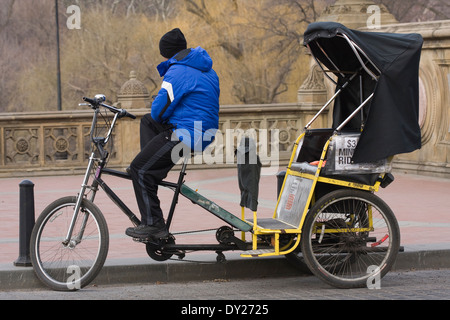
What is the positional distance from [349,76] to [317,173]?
1.23m

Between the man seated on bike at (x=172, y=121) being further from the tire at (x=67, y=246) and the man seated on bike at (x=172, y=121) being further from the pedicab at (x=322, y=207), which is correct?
the tire at (x=67, y=246)

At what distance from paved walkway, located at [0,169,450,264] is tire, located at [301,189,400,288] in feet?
3.49

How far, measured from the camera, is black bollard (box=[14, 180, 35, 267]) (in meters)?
8.07

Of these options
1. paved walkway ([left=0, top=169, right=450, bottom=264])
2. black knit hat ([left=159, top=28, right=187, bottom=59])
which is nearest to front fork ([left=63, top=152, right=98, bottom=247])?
black knit hat ([left=159, top=28, right=187, bottom=59])

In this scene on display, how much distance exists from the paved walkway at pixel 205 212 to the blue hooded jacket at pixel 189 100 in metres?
1.48

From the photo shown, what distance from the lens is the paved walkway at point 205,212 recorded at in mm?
9469

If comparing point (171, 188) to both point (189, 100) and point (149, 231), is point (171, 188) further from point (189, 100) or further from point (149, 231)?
point (189, 100)

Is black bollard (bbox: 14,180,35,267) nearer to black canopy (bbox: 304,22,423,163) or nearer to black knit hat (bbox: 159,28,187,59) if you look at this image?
black knit hat (bbox: 159,28,187,59)

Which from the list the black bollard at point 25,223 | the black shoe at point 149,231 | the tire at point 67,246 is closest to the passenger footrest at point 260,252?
the black shoe at point 149,231

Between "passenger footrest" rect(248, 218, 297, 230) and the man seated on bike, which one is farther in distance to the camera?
"passenger footrest" rect(248, 218, 297, 230)

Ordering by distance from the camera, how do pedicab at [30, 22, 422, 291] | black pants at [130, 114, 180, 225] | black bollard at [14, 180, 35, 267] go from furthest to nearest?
black bollard at [14, 180, 35, 267] → pedicab at [30, 22, 422, 291] → black pants at [130, 114, 180, 225]

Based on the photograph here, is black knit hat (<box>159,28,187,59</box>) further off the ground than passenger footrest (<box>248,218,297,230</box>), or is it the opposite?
black knit hat (<box>159,28,187,59</box>)
